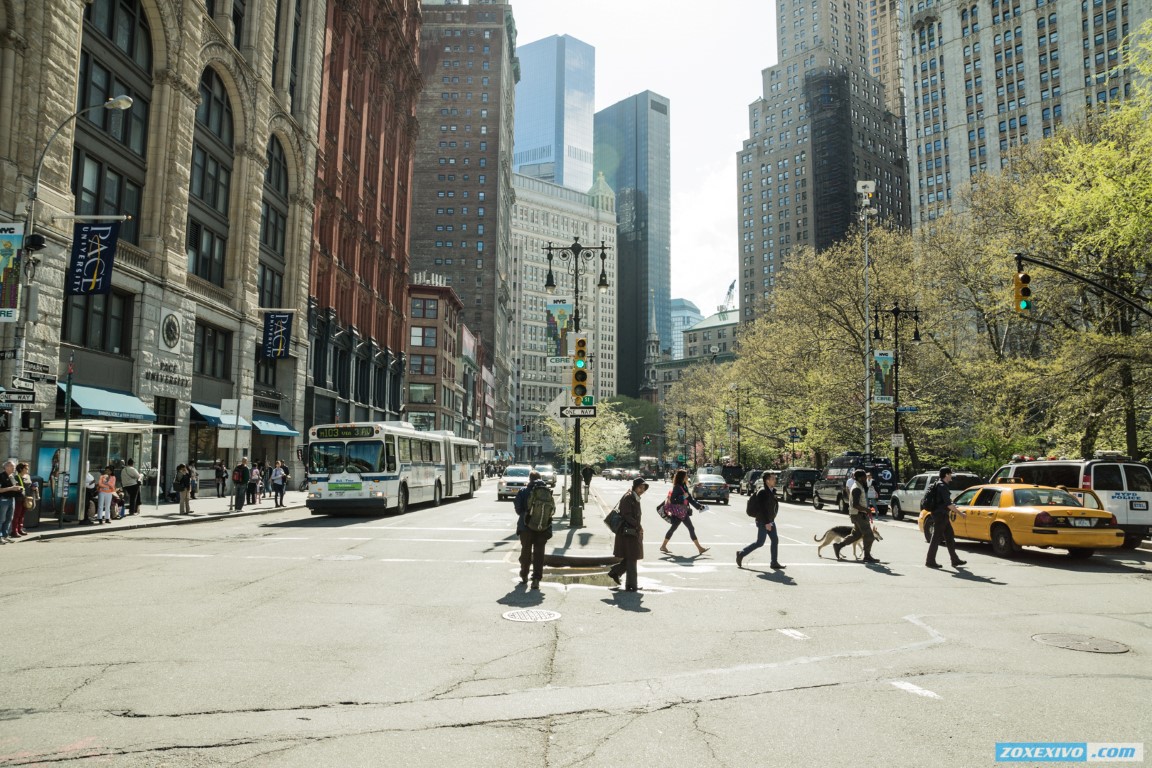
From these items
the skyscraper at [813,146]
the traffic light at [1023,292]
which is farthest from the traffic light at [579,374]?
the skyscraper at [813,146]

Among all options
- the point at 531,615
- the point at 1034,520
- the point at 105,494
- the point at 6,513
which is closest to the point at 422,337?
the point at 105,494

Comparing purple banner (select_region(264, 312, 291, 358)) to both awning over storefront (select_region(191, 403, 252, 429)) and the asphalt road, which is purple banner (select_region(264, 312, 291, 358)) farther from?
the asphalt road

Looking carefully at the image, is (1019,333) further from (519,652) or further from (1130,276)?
(519,652)

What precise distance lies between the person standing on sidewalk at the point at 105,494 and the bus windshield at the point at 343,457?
562 cm

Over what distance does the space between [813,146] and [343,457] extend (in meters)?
149

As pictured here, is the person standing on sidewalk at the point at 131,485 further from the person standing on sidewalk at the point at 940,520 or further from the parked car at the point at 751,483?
the parked car at the point at 751,483

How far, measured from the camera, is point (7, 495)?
1612cm

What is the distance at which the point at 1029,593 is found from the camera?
36.3 ft

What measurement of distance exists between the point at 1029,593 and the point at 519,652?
8.25m

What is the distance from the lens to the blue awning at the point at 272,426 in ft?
127

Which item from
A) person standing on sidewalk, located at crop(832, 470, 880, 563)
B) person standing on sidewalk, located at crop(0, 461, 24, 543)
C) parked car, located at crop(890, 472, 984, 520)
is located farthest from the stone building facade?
parked car, located at crop(890, 472, 984, 520)

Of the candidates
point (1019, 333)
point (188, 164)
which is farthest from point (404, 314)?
point (1019, 333)

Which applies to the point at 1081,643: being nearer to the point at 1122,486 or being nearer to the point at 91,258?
the point at 1122,486

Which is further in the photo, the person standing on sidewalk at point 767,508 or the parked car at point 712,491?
the parked car at point 712,491
